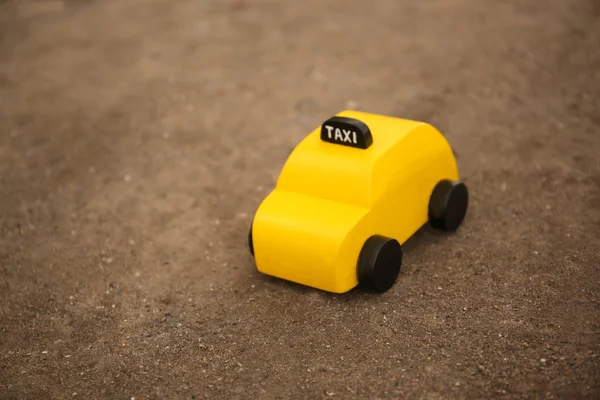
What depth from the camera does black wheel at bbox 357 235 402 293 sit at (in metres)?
2.14

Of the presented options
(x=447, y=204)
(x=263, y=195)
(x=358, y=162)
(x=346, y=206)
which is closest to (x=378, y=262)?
(x=346, y=206)

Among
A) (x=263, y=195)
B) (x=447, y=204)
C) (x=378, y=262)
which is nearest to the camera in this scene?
(x=378, y=262)

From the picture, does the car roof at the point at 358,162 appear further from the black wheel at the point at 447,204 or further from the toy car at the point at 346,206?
the black wheel at the point at 447,204

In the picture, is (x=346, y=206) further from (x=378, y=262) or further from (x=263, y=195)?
(x=263, y=195)

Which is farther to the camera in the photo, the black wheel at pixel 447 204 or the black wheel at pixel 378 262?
the black wheel at pixel 447 204

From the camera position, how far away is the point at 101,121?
346cm

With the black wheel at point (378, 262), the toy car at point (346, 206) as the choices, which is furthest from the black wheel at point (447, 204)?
the black wheel at point (378, 262)

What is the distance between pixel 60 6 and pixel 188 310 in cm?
309

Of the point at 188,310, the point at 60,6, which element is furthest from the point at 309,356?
the point at 60,6

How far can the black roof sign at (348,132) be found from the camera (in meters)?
2.19

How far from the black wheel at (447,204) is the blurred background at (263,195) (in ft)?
0.22

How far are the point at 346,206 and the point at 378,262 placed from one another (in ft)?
0.59

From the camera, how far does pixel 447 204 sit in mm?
2412

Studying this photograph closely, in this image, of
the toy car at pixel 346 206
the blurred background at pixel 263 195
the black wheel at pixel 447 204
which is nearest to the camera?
the blurred background at pixel 263 195
